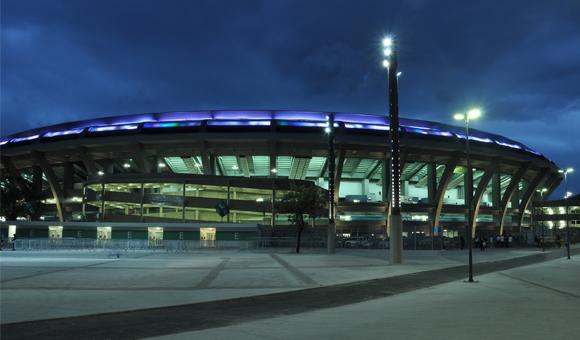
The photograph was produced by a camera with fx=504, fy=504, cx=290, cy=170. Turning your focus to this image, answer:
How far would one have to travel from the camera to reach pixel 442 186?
241 ft

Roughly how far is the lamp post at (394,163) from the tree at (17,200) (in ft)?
190

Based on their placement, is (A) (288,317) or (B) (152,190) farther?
(B) (152,190)

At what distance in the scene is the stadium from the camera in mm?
59281

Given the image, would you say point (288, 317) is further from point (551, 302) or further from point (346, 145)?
point (346, 145)

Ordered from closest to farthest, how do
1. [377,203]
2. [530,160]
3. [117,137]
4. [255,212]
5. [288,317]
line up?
[288,317]
[255,212]
[117,137]
[377,203]
[530,160]

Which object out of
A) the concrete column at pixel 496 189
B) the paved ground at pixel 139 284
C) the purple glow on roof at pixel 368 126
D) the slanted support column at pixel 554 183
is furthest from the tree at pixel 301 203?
the slanted support column at pixel 554 183

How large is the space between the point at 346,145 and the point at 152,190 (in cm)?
2746

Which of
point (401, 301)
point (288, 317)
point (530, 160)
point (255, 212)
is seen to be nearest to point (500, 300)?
point (401, 301)

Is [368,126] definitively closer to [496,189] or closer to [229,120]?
[229,120]

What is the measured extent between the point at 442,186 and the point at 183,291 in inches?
2467

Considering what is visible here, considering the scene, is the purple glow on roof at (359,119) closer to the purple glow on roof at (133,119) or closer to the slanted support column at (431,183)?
the slanted support column at (431,183)

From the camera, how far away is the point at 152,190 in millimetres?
69938

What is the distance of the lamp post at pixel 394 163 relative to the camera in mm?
28141

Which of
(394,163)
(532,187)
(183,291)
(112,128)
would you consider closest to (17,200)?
(112,128)
